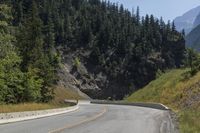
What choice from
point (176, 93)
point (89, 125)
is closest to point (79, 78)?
point (176, 93)

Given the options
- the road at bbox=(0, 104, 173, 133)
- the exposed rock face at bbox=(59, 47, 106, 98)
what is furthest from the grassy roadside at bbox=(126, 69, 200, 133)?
the exposed rock face at bbox=(59, 47, 106, 98)

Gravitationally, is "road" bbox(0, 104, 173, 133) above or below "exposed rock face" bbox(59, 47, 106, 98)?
below

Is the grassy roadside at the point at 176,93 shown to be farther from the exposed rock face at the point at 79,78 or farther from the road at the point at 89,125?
the exposed rock face at the point at 79,78

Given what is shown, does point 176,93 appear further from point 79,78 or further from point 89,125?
point 79,78

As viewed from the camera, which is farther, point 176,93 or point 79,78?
point 79,78

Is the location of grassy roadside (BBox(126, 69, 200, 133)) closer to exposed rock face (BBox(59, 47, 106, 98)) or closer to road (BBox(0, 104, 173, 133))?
road (BBox(0, 104, 173, 133))

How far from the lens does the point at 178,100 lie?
232 feet

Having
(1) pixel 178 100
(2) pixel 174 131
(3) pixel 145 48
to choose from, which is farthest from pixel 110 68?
(2) pixel 174 131

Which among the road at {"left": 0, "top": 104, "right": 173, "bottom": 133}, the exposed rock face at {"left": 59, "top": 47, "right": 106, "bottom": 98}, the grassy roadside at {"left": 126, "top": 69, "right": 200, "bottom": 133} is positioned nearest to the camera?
the road at {"left": 0, "top": 104, "right": 173, "bottom": 133}

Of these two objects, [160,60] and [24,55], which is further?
[160,60]

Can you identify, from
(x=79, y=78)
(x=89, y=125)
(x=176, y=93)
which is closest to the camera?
(x=89, y=125)

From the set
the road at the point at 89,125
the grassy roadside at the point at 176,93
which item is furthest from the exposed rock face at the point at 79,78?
the road at the point at 89,125

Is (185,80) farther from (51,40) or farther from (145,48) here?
(145,48)

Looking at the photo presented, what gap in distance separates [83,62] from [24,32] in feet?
317
